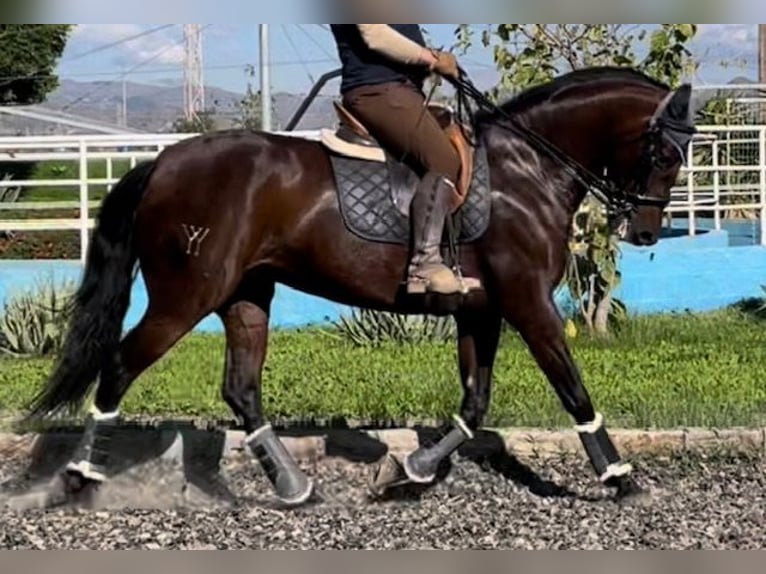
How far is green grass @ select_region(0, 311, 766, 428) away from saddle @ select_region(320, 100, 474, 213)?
1.96 meters

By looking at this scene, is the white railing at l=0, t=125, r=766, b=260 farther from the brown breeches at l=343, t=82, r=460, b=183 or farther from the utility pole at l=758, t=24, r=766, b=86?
the brown breeches at l=343, t=82, r=460, b=183

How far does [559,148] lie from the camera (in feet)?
20.4

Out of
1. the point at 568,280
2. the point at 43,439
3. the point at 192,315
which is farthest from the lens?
the point at 568,280

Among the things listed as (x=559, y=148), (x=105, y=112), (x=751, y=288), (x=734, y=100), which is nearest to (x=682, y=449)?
(x=559, y=148)

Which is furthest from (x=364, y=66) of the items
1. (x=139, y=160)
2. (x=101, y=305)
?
(x=139, y=160)

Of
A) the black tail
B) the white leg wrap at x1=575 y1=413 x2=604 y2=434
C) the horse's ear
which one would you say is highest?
the horse's ear

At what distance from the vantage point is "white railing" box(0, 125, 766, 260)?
14.1 meters

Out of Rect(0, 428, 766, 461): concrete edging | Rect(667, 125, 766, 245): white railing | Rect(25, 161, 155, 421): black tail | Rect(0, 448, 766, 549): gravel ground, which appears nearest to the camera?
Rect(0, 448, 766, 549): gravel ground

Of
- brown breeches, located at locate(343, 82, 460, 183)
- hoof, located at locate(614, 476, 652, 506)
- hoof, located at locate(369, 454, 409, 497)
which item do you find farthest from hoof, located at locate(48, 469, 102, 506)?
hoof, located at locate(614, 476, 652, 506)

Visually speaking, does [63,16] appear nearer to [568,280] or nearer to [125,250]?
[125,250]

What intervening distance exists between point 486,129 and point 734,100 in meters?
13.3

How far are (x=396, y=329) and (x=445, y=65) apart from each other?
5608mm

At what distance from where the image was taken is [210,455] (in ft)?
22.7

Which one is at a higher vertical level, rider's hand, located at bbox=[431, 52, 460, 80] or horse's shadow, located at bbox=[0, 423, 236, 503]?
rider's hand, located at bbox=[431, 52, 460, 80]
